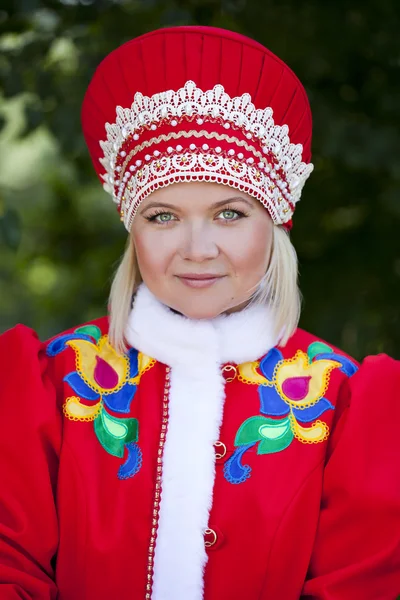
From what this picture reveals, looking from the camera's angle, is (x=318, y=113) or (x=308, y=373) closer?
(x=308, y=373)

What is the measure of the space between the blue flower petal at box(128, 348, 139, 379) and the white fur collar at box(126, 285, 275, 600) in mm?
56

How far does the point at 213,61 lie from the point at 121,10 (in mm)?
1238

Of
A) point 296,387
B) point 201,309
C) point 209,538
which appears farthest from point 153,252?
point 209,538

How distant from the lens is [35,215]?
200 inches

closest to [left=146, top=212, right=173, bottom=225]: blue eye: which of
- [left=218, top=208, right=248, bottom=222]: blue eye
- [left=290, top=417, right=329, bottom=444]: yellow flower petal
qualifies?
[left=218, top=208, right=248, bottom=222]: blue eye

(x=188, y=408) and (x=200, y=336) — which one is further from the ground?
(x=200, y=336)

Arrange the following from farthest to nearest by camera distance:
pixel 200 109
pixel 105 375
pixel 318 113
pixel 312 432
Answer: pixel 318 113, pixel 105 375, pixel 312 432, pixel 200 109

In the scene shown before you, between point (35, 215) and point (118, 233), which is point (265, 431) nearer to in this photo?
point (118, 233)

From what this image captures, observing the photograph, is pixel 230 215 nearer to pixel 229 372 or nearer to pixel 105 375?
pixel 229 372

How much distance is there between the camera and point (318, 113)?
130 inches

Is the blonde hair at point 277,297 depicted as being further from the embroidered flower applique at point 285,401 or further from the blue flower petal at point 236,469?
the blue flower petal at point 236,469

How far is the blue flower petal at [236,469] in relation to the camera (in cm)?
219

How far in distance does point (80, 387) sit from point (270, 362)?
20.3 inches

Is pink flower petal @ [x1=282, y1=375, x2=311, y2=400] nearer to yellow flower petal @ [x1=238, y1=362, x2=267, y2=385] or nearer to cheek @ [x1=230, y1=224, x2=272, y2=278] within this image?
yellow flower petal @ [x1=238, y1=362, x2=267, y2=385]
